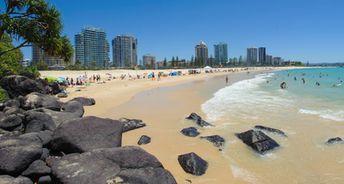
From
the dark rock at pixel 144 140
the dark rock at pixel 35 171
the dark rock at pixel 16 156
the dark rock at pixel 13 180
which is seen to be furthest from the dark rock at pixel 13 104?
the dark rock at pixel 13 180

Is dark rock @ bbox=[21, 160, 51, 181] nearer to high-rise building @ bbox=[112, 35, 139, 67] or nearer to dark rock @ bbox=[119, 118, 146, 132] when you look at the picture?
dark rock @ bbox=[119, 118, 146, 132]

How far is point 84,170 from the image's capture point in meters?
5.20

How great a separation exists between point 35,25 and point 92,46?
136 metres

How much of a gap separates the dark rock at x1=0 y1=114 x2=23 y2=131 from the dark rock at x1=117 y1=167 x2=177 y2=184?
5.88 m

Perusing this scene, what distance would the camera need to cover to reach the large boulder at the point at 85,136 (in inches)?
260

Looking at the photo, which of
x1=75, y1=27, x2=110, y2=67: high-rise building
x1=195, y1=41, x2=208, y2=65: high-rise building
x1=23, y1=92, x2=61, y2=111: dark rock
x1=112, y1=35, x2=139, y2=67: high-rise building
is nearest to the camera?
x1=23, y1=92, x2=61, y2=111: dark rock

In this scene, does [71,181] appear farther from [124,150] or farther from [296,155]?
[296,155]

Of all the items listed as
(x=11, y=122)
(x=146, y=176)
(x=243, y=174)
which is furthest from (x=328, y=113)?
(x=11, y=122)

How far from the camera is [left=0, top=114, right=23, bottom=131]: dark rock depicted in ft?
30.2

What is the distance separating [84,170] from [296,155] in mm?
5961

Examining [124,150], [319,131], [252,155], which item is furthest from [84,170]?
[319,131]

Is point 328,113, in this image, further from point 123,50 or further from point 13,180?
point 123,50

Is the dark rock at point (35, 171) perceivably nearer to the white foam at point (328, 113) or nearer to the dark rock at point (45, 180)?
the dark rock at point (45, 180)

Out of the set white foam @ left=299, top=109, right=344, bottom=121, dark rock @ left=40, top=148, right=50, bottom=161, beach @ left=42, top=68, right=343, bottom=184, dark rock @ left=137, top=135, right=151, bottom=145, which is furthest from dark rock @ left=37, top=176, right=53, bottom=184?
white foam @ left=299, top=109, right=344, bottom=121
